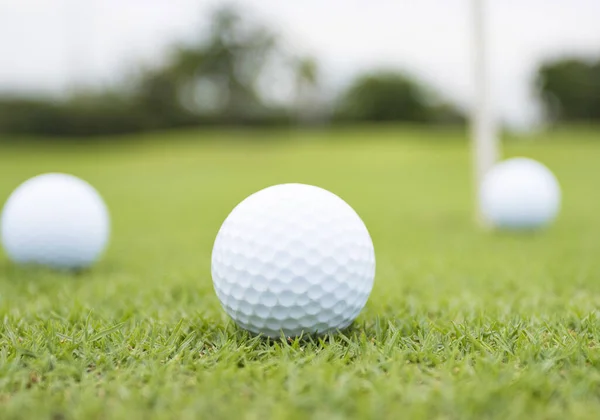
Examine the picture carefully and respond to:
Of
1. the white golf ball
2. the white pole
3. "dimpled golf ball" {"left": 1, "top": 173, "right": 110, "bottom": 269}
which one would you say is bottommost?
the white golf ball

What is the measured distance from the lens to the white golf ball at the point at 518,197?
6.67 metres

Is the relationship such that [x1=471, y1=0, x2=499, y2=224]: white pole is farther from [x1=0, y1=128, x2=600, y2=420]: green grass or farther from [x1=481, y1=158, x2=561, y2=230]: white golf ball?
[x1=0, y1=128, x2=600, y2=420]: green grass

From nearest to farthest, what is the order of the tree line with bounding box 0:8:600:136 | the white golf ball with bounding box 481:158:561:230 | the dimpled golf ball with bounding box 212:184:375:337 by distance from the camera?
the dimpled golf ball with bounding box 212:184:375:337
the white golf ball with bounding box 481:158:561:230
the tree line with bounding box 0:8:600:136

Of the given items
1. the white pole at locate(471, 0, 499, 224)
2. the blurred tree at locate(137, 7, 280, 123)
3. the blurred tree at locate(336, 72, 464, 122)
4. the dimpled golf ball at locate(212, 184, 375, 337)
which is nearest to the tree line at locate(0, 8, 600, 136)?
the blurred tree at locate(137, 7, 280, 123)

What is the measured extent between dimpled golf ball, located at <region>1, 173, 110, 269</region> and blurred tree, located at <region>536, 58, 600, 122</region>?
41.6 meters

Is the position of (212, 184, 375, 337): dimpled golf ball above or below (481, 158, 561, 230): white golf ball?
above

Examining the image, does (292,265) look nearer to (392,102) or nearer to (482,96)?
(482,96)

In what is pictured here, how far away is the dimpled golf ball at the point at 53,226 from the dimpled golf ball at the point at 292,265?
2.18 m

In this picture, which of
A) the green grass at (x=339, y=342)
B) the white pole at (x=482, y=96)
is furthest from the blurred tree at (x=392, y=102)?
the green grass at (x=339, y=342)

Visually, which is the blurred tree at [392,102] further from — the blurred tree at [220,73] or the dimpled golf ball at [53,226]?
the dimpled golf ball at [53,226]

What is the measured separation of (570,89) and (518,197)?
38.6 metres

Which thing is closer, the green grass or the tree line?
the green grass

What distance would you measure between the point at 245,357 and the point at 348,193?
11985 millimetres

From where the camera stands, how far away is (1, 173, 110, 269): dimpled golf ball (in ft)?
14.5
